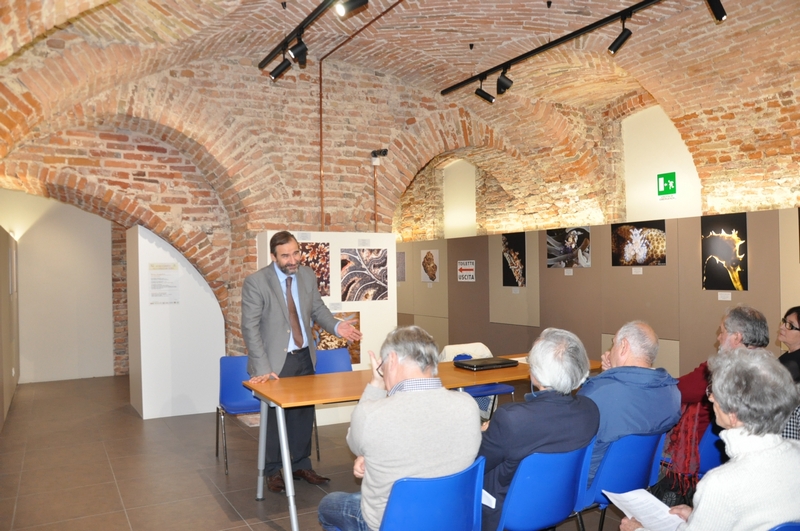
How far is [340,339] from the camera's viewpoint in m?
6.48

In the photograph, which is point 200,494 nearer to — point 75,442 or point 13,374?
point 75,442

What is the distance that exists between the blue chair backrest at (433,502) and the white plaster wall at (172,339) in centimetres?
508

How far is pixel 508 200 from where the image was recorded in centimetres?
914

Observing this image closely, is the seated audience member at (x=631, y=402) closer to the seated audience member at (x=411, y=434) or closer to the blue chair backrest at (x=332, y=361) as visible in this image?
the seated audience member at (x=411, y=434)

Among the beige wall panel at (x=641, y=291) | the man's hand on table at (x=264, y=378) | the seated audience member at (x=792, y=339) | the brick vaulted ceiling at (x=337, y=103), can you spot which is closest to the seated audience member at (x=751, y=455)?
the seated audience member at (x=792, y=339)

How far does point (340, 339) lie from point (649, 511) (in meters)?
4.46

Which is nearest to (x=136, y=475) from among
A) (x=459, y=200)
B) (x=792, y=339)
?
(x=792, y=339)

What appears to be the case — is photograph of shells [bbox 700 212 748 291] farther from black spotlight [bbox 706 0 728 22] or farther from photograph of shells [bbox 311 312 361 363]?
photograph of shells [bbox 311 312 361 363]

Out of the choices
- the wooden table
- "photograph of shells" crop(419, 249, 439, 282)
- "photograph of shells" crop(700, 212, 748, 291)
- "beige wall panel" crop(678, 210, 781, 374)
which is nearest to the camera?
the wooden table

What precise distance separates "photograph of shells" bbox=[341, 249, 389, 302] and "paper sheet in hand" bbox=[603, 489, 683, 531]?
14.3ft

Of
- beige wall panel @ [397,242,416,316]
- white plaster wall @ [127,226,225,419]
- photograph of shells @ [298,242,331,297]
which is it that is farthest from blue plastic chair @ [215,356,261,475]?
beige wall panel @ [397,242,416,316]

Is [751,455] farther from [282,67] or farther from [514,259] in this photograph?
[514,259]

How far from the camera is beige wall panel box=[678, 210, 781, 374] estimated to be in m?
5.57

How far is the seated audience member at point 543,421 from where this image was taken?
2.37 m
